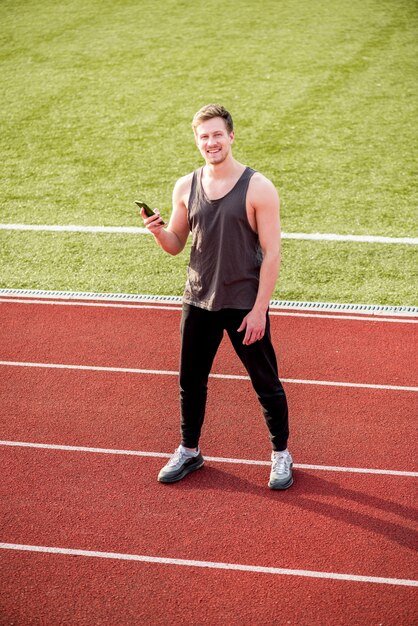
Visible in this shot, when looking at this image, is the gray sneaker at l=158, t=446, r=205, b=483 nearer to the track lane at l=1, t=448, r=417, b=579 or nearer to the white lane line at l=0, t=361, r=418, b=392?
the track lane at l=1, t=448, r=417, b=579

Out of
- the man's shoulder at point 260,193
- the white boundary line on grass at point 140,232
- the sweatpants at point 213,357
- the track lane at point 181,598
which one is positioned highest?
the man's shoulder at point 260,193

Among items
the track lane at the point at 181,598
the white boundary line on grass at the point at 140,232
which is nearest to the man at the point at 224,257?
the track lane at the point at 181,598

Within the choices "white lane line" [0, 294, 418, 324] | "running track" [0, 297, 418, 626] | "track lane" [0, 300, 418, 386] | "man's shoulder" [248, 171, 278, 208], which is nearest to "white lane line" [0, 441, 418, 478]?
"running track" [0, 297, 418, 626]

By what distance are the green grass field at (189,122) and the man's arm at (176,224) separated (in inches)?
108

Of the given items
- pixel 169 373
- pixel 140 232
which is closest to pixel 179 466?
pixel 169 373

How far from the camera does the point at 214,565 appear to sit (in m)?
4.13

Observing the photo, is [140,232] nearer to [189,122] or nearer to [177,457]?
[189,122]

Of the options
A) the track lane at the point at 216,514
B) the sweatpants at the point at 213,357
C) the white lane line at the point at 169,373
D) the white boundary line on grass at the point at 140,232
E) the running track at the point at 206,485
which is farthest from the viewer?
the white boundary line on grass at the point at 140,232

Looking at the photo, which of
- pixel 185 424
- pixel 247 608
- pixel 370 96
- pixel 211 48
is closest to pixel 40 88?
pixel 211 48

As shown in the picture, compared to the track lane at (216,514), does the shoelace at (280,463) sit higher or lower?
higher

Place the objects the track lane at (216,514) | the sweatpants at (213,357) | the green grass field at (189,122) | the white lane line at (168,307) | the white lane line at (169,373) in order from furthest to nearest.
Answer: the green grass field at (189,122)
the white lane line at (168,307)
the white lane line at (169,373)
the sweatpants at (213,357)
the track lane at (216,514)

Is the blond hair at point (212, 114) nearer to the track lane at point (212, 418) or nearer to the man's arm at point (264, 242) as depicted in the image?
the man's arm at point (264, 242)

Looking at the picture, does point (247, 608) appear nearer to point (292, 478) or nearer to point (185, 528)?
point (185, 528)

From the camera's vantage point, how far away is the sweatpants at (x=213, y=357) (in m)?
4.34
